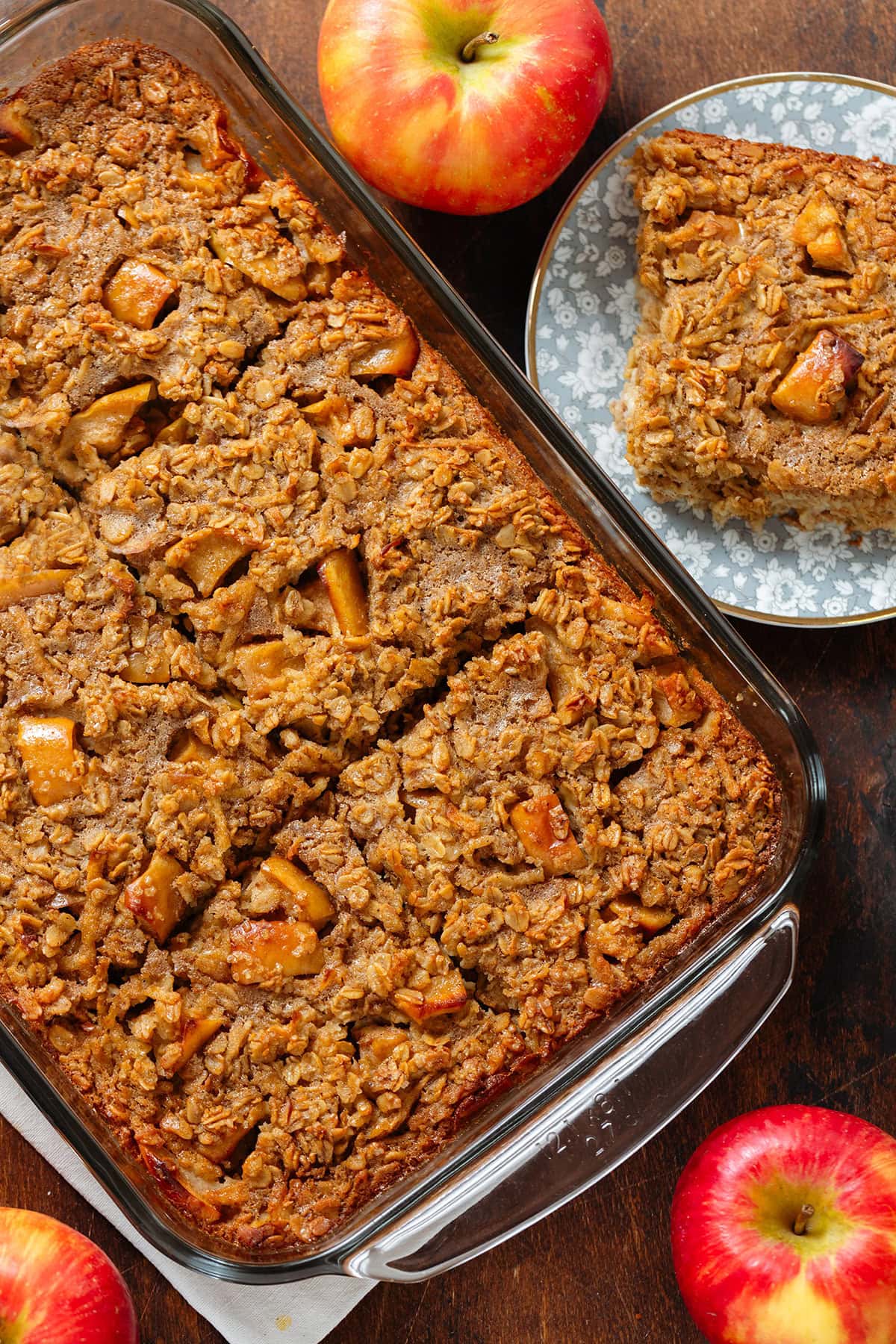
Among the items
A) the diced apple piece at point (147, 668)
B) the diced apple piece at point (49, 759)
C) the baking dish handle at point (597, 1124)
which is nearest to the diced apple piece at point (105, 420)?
the diced apple piece at point (147, 668)

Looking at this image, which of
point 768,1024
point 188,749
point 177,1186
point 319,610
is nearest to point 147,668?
point 188,749

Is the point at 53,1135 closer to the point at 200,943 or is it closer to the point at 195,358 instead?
the point at 200,943

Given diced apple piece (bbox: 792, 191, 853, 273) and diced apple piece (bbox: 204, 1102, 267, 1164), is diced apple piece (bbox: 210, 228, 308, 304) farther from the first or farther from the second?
diced apple piece (bbox: 204, 1102, 267, 1164)

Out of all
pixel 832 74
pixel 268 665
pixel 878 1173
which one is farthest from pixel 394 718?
pixel 832 74

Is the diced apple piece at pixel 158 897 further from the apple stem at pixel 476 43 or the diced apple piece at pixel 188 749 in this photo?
the apple stem at pixel 476 43

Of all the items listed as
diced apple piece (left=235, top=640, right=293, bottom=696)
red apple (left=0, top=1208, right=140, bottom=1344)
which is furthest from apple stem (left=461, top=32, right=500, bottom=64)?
red apple (left=0, top=1208, right=140, bottom=1344)
